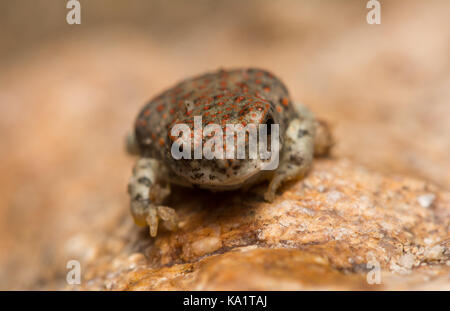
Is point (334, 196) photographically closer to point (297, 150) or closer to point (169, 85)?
point (297, 150)

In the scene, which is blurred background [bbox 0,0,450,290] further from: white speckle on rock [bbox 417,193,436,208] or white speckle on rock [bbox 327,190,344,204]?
white speckle on rock [bbox 327,190,344,204]

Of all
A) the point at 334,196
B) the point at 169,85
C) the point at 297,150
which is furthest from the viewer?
the point at 169,85

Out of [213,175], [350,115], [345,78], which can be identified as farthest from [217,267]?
[345,78]

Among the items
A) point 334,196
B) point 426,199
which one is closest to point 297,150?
point 334,196

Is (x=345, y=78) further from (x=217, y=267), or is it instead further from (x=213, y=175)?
(x=217, y=267)

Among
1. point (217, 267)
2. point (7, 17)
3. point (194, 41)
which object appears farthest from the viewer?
point (7, 17)
